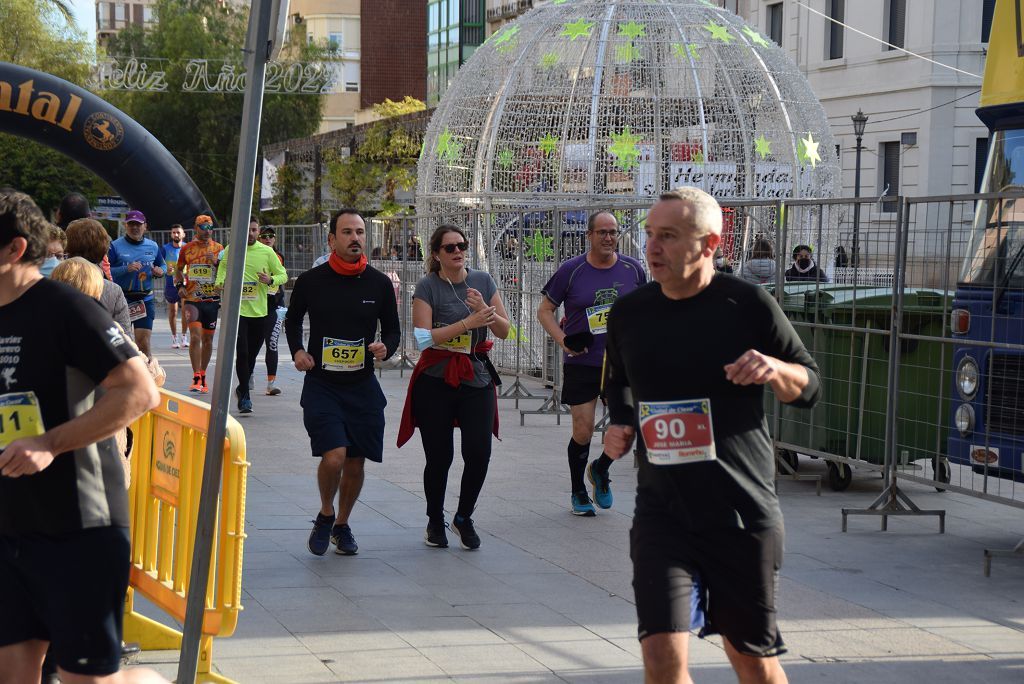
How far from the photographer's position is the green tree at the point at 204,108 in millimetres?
61812

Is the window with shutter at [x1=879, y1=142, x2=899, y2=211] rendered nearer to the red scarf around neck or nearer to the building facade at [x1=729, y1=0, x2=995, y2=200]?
the building facade at [x1=729, y1=0, x2=995, y2=200]

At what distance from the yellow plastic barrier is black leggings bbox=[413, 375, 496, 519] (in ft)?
8.03

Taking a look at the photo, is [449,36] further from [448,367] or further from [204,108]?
[448,367]

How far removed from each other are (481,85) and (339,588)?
41.6ft

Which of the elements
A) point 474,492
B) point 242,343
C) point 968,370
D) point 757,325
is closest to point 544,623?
point 474,492

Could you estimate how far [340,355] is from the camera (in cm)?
797

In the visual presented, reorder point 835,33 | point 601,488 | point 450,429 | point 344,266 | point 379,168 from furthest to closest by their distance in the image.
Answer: point 379,168, point 835,33, point 601,488, point 450,429, point 344,266

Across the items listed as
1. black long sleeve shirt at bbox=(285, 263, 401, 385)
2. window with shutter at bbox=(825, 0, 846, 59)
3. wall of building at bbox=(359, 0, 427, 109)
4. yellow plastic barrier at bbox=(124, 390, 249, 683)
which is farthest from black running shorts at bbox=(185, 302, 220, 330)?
wall of building at bbox=(359, 0, 427, 109)

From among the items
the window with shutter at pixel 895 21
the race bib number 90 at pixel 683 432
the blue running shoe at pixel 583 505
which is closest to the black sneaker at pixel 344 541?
the blue running shoe at pixel 583 505

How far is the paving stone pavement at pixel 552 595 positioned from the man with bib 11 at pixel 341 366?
33 centimetres

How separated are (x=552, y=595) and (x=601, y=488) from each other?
2.40 m

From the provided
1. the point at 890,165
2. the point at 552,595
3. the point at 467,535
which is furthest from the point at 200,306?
the point at 890,165

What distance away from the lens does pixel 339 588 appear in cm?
723

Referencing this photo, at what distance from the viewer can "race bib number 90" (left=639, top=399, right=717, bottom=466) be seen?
4262 millimetres
